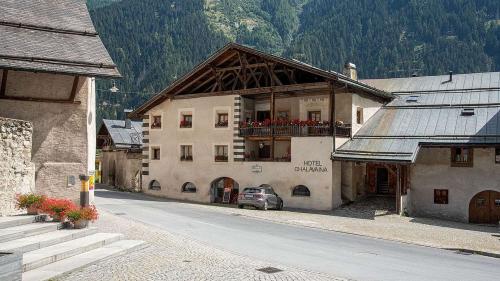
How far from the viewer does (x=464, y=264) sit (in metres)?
15.4

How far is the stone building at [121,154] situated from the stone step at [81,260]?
108 ft

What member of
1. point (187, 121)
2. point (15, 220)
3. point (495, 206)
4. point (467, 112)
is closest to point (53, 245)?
point (15, 220)

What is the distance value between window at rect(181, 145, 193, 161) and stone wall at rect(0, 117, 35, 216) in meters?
21.3

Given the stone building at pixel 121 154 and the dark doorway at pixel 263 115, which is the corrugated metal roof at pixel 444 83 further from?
the stone building at pixel 121 154

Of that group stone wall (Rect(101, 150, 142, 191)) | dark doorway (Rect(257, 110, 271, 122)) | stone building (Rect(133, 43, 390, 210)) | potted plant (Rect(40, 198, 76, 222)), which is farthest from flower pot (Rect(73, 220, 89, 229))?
stone wall (Rect(101, 150, 142, 191))

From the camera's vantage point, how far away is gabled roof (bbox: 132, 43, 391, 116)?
30969mm

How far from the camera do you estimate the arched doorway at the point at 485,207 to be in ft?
98.6

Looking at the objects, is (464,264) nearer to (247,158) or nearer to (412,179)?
(412,179)

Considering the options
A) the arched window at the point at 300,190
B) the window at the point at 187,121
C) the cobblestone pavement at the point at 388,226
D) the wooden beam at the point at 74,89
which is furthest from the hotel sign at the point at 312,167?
the wooden beam at the point at 74,89

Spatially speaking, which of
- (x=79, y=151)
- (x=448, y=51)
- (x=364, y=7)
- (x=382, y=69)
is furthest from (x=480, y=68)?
(x=79, y=151)

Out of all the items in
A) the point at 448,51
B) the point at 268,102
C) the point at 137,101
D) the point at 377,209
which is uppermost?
the point at 448,51

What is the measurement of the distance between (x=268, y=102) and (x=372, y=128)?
7967mm

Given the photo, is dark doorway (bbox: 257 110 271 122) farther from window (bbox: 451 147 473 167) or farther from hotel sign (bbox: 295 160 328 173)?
window (bbox: 451 147 473 167)

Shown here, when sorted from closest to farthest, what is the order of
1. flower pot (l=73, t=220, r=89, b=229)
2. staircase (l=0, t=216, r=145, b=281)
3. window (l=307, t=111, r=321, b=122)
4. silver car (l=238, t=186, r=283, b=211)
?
staircase (l=0, t=216, r=145, b=281) → flower pot (l=73, t=220, r=89, b=229) → silver car (l=238, t=186, r=283, b=211) → window (l=307, t=111, r=321, b=122)
